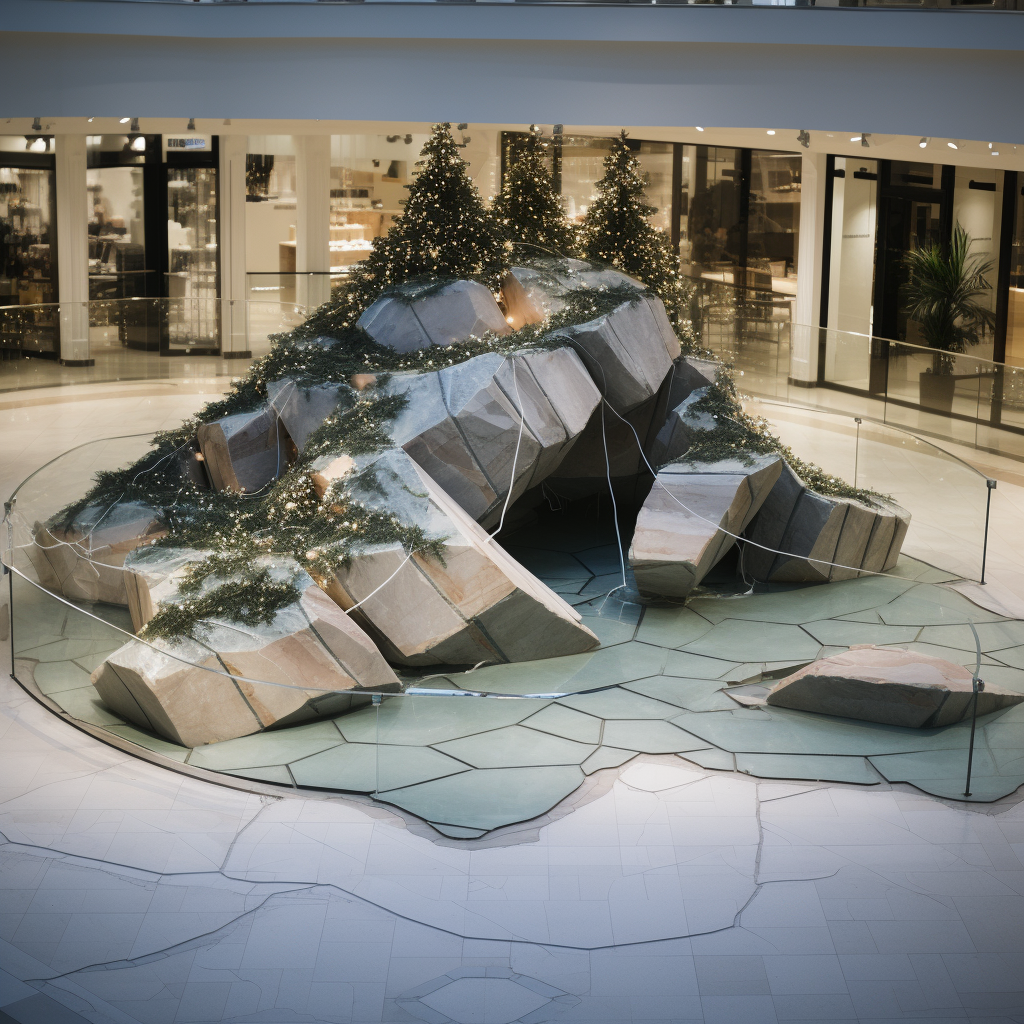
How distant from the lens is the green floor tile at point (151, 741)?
273 inches

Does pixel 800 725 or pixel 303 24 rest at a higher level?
pixel 303 24

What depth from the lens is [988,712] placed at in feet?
21.9

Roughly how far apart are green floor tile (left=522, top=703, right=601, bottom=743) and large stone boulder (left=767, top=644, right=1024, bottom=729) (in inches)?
41.3

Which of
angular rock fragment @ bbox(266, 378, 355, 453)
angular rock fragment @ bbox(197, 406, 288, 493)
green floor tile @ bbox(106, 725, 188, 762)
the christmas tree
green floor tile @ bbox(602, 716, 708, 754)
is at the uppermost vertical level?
the christmas tree

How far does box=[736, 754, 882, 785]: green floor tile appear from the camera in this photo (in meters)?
6.68

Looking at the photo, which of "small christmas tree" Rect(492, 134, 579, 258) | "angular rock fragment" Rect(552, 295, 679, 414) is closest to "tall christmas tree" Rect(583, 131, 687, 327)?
"small christmas tree" Rect(492, 134, 579, 258)

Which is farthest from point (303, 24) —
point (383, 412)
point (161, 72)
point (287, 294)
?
point (383, 412)

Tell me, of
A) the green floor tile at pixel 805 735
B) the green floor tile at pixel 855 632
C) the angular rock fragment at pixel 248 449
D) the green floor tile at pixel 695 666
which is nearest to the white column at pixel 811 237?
the green floor tile at pixel 855 632

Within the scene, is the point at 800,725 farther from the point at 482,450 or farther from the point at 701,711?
the point at 482,450

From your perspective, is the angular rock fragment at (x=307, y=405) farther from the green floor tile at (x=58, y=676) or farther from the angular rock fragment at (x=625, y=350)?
the green floor tile at (x=58, y=676)

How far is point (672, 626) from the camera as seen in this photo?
8.94m

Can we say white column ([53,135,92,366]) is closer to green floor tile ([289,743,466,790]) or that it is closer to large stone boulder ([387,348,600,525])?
large stone boulder ([387,348,600,525])

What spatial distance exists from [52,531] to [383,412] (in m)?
2.36

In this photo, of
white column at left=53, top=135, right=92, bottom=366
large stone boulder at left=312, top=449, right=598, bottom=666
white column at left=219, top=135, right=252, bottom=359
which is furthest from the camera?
white column at left=219, top=135, right=252, bottom=359
